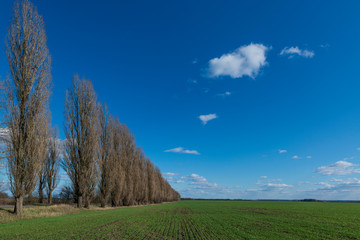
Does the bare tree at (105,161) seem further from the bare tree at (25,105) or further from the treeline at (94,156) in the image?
the bare tree at (25,105)

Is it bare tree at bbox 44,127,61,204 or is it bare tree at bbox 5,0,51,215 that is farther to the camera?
bare tree at bbox 44,127,61,204

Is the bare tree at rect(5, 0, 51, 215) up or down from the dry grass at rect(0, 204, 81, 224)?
up

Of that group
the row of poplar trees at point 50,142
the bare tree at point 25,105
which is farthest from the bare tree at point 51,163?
the bare tree at point 25,105

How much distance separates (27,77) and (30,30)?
460cm

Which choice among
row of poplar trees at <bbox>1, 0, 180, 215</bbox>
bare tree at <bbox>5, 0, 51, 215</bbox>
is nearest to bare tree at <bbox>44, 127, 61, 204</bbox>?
row of poplar trees at <bbox>1, 0, 180, 215</bbox>

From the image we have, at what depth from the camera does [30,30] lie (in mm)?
20203

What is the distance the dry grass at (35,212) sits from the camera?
15654mm

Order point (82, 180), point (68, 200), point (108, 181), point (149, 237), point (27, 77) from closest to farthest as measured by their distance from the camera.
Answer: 1. point (149, 237)
2. point (27, 77)
3. point (82, 180)
4. point (108, 181)
5. point (68, 200)

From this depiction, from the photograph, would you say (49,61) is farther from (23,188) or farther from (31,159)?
(23,188)

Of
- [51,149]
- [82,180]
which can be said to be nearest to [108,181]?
[82,180]

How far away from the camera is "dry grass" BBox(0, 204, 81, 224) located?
15.7 metres

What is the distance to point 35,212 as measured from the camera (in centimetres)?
1867

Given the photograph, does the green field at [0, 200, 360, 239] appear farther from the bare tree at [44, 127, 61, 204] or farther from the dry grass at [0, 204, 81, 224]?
the bare tree at [44, 127, 61, 204]

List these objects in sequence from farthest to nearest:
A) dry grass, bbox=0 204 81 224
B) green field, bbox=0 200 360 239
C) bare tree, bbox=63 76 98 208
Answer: bare tree, bbox=63 76 98 208, dry grass, bbox=0 204 81 224, green field, bbox=0 200 360 239
